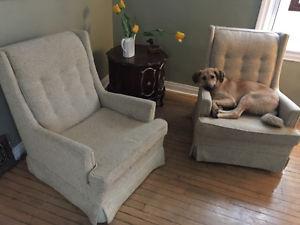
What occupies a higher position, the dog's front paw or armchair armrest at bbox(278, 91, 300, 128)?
armchair armrest at bbox(278, 91, 300, 128)

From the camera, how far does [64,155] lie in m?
1.42

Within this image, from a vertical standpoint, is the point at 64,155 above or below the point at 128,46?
below

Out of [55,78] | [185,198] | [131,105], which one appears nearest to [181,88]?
[131,105]

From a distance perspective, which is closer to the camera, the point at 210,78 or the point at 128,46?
the point at 210,78

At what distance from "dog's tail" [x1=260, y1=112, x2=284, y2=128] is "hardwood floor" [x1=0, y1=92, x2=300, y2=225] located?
45 cm

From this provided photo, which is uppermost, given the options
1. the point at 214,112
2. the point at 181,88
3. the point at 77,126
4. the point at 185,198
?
the point at 214,112

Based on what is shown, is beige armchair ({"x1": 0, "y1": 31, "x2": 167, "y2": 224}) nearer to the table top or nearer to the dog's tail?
the table top

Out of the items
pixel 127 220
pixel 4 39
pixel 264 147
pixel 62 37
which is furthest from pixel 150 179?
pixel 4 39

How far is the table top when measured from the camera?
2.34 meters

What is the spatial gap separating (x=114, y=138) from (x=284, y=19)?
86.6 inches

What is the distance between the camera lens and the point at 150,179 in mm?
1936

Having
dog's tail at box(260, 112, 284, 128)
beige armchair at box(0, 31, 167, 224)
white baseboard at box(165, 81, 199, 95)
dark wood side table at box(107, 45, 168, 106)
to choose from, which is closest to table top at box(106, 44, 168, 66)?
dark wood side table at box(107, 45, 168, 106)

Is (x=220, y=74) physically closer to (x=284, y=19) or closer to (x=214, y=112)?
(x=214, y=112)

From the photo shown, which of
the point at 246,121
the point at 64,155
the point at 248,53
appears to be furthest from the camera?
the point at 248,53
